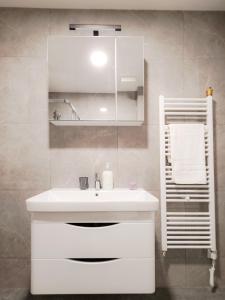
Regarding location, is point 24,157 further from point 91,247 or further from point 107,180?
point 91,247

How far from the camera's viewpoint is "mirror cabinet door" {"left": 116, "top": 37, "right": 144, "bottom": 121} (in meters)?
1.67

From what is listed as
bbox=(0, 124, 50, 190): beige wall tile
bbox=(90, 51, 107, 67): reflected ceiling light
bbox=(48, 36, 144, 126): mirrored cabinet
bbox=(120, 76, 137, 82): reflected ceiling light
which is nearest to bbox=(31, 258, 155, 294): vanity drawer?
bbox=(0, 124, 50, 190): beige wall tile

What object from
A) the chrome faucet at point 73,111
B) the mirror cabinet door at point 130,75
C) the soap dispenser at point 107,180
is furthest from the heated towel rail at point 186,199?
the chrome faucet at point 73,111

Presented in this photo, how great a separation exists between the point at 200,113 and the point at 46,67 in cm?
123

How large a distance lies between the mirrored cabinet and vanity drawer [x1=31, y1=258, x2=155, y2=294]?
0.92 metres

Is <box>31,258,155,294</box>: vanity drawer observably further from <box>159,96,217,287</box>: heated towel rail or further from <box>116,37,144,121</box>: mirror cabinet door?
<box>116,37,144,121</box>: mirror cabinet door

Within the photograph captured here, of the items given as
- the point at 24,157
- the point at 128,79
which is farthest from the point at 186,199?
the point at 24,157

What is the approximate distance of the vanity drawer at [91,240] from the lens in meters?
1.26

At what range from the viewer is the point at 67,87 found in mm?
1676

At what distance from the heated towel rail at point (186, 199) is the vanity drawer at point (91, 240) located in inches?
18.6

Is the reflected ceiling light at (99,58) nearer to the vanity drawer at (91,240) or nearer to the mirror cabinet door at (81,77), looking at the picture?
the mirror cabinet door at (81,77)

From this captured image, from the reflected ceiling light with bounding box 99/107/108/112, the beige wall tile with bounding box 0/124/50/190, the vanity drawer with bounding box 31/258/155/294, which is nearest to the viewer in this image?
the vanity drawer with bounding box 31/258/155/294

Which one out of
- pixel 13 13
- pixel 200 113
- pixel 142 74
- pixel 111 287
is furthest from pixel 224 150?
pixel 13 13

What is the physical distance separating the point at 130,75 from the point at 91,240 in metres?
1.14
